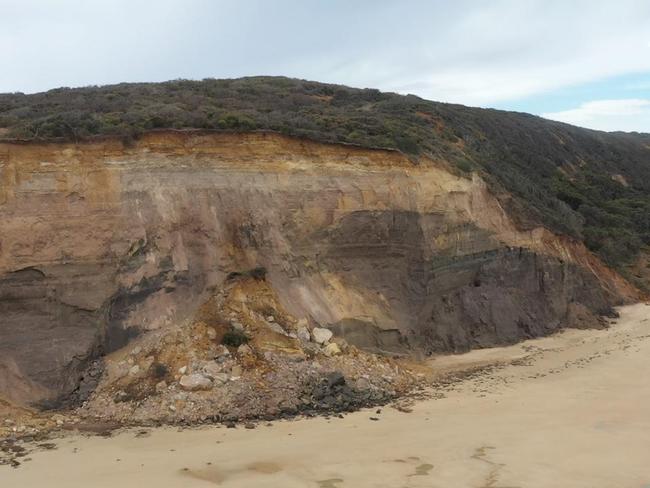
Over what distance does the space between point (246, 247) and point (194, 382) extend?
3.75 meters

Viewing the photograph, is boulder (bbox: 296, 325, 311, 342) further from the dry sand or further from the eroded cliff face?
the dry sand

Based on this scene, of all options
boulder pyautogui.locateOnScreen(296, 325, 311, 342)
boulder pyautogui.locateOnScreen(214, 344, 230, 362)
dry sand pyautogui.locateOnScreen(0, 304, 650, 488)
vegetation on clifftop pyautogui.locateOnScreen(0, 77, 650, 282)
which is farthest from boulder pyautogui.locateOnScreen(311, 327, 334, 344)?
vegetation on clifftop pyautogui.locateOnScreen(0, 77, 650, 282)

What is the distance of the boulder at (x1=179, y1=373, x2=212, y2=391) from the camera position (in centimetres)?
1198

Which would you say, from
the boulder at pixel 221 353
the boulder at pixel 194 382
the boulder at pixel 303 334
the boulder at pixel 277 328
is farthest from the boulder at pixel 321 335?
the boulder at pixel 194 382

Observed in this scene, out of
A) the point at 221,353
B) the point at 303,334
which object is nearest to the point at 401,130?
the point at 303,334

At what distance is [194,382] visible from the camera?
1201cm

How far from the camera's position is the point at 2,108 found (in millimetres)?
17938

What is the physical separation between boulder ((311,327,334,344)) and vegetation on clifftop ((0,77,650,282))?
17.0ft

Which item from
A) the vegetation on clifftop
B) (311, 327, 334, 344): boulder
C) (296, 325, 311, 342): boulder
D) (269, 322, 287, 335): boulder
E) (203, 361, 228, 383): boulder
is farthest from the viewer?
the vegetation on clifftop

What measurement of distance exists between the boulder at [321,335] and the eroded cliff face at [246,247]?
53 centimetres

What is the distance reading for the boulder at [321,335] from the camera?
14.0 m

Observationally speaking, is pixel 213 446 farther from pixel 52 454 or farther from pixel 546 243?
pixel 546 243

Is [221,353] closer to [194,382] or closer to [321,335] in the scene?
[194,382]

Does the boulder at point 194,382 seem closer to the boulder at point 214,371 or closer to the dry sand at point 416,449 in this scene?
the boulder at point 214,371
